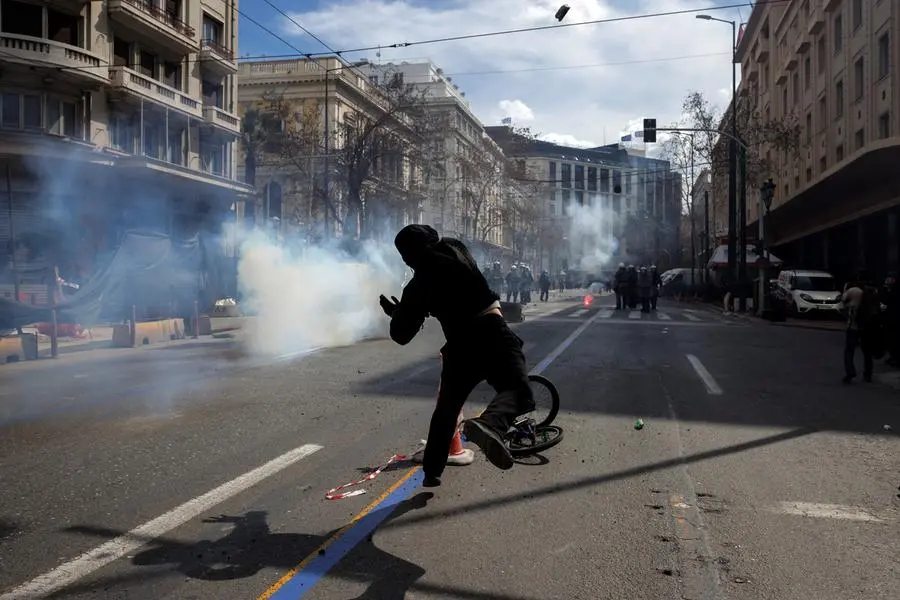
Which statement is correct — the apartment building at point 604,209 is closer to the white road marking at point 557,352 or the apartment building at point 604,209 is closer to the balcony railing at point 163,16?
the balcony railing at point 163,16

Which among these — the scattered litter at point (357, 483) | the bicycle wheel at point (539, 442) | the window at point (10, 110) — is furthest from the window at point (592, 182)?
the scattered litter at point (357, 483)

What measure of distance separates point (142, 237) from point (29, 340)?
3.00 metres

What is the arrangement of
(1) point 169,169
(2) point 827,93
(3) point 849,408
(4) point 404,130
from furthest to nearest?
(4) point 404,130 < (2) point 827,93 < (1) point 169,169 < (3) point 849,408

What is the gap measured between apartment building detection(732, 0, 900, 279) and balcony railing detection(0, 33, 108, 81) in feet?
71.1

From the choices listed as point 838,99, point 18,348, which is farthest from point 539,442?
point 838,99

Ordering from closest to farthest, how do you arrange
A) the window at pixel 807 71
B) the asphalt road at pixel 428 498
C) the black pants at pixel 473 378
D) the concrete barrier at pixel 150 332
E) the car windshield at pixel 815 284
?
1. the asphalt road at pixel 428 498
2. the black pants at pixel 473 378
3. the concrete barrier at pixel 150 332
4. the car windshield at pixel 815 284
5. the window at pixel 807 71

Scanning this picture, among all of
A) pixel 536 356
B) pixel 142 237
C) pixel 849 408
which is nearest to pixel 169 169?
pixel 142 237

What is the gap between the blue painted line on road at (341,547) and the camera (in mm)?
3219

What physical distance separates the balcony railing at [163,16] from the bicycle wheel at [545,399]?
77.0 feet

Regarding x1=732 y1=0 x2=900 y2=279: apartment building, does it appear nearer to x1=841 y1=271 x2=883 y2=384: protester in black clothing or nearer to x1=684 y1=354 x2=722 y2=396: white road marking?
x1=841 y1=271 x2=883 y2=384: protester in black clothing

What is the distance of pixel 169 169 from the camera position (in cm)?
2292

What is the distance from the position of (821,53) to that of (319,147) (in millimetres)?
22553

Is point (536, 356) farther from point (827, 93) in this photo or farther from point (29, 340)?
point (827, 93)

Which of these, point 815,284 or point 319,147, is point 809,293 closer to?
point 815,284
